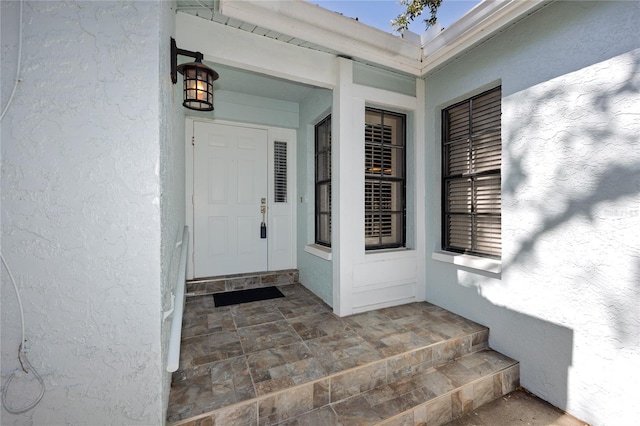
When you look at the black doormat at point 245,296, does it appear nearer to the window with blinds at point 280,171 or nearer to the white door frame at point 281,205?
the white door frame at point 281,205

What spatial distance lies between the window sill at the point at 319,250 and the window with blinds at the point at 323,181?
0.12m

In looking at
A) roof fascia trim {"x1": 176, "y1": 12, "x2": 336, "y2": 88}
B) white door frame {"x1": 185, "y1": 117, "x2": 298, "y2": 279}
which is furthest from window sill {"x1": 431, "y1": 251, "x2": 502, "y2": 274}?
roof fascia trim {"x1": 176, "y1": 12, "x2": 336, "y2": 88}

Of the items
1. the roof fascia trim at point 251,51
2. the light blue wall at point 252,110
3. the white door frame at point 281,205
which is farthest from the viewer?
the white door frame at point 281,205

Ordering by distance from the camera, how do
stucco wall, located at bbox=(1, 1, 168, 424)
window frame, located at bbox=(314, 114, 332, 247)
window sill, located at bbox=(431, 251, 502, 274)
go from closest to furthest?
stucco wall, located at bbox=(1, 1, 168, 424)
window sill, located at bbox=(431, 251, 502, 274)
window frame, located at bbox=(314, 114, 332, 247)

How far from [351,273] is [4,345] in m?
2.35

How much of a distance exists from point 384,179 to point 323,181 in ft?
2.65

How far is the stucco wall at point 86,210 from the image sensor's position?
3.41ft

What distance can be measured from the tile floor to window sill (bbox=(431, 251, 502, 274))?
56cm

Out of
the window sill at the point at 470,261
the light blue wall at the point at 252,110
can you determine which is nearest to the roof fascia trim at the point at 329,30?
the light blue wall at the point at 252,110

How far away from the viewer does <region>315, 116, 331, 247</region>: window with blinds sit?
3.42 m

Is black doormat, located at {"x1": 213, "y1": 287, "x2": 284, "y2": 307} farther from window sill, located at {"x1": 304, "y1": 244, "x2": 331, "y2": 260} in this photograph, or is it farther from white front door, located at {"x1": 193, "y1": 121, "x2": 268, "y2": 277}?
window sill, located at {"x1": 304, "y1": 244, "x2": 331, "y2": 260}

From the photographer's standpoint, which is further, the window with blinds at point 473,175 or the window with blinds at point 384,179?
the window with blinds at point 384,179

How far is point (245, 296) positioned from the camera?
335 centimetres

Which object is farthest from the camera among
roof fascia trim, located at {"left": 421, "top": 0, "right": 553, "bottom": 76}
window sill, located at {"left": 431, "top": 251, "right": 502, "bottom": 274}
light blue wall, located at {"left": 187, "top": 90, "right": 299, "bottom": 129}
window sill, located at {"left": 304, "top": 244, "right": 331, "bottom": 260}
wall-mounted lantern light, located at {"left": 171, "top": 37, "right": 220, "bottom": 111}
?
light blue wall, located at {"left": 187, "top": 90, "right": 299, "bottom": 129}
